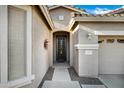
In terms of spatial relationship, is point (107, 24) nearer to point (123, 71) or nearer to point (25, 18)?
point (123, 71)

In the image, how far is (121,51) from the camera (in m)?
7.12

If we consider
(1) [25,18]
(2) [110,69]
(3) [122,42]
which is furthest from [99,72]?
(1) [25,18]

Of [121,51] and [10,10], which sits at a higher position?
[10,10]

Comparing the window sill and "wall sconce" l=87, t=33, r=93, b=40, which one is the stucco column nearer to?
the window sill

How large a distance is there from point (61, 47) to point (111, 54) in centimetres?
606

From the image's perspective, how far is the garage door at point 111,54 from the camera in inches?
279

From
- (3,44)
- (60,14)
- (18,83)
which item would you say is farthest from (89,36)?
(60,14)

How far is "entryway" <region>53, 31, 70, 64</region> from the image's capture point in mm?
12328

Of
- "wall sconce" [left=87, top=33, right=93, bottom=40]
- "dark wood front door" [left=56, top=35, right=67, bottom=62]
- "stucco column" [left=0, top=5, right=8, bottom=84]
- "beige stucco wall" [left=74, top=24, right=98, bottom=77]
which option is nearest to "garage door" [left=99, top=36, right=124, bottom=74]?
"beige stucco wall" [left=74, top=24, right=98, bottom=77]

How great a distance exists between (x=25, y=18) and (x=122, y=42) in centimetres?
563

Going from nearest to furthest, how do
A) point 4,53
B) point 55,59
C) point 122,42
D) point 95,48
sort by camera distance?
point 4,53 < point 95,48 < point 122,42 < point 55,59

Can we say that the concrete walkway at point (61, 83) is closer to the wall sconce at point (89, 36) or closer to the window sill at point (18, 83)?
the window sill at point (18, 83)

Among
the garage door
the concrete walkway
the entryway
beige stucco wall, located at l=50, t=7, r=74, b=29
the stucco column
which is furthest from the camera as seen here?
the entryway
